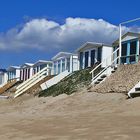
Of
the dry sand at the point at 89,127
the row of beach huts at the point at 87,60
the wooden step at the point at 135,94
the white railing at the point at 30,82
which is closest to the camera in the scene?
the dry sand at the point at 89,127

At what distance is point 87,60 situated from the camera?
4369cm

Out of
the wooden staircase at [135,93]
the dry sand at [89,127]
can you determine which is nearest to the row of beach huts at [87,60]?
the wooden staircase at [135,93]

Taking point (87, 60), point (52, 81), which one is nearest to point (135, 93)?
point (52, 81)

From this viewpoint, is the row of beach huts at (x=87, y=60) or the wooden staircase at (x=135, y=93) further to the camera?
the row of beach huts at (x=87, y=60)

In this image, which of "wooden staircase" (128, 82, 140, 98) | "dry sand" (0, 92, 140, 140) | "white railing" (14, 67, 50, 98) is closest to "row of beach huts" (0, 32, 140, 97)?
"white railing" (14, 67, 50, 98)

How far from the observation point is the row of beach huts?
34.2 m

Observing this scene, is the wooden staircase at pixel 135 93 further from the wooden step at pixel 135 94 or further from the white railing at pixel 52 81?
the white railing at pixel 52 81

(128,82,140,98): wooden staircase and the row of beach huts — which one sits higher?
the row of beach huts

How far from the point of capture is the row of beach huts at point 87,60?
34.2 metres

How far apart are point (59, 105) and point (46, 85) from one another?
15439 millimetres

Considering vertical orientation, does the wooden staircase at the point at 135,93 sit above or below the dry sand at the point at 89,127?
above

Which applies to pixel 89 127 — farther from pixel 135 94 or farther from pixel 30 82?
pixel 30 82

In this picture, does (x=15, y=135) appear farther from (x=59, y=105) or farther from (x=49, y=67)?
(x=49, y=67)

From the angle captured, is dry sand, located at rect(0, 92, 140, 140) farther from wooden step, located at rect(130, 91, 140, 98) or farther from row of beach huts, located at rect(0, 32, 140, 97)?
row of beach huts, located at rect(0, 32, 140, 97)
